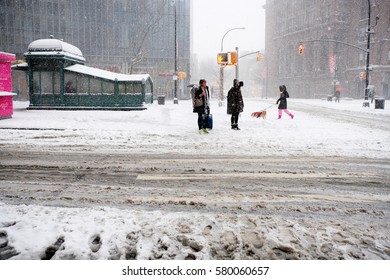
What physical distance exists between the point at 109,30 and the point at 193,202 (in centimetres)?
4379

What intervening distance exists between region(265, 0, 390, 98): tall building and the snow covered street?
45.5m

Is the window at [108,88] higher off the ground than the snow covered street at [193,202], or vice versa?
the window at [108,88]

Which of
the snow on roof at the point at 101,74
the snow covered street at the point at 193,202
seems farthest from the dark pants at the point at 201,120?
the snow on roof at the point at 101,74

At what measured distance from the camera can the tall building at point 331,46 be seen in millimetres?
49031

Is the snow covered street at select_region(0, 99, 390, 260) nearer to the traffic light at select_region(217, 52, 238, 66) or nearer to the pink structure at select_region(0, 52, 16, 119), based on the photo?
the pink structure at select_region(0, 52, 16, 119)

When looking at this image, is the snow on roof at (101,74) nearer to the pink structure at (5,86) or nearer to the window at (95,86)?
the window at (95,86)

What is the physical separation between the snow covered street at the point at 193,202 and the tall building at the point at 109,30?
34557mm

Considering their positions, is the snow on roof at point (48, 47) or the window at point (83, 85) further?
the window at point (83, 85)

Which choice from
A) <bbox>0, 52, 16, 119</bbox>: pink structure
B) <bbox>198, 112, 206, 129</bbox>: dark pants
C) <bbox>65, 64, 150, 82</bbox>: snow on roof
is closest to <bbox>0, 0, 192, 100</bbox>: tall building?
<bbox>65, 64, 150, 82</bbox>: snow on roof

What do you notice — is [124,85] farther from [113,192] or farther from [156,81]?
[156,81]

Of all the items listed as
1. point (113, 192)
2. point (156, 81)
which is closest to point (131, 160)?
point (113, 192)

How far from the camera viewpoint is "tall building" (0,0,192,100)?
39.1 m

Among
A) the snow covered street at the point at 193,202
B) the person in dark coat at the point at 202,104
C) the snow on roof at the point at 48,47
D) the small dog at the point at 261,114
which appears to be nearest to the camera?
the snow covered street at the point at 193,202
